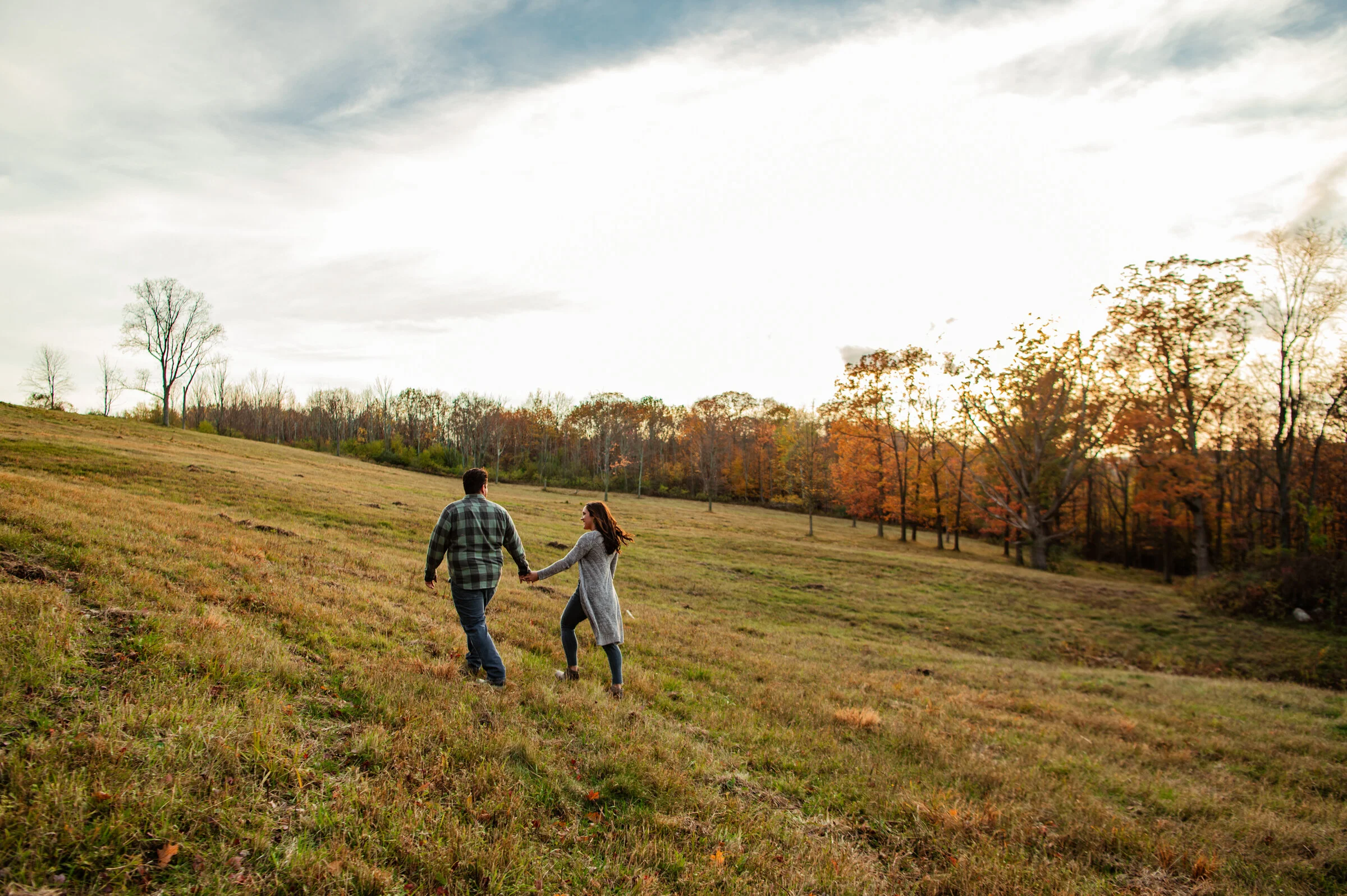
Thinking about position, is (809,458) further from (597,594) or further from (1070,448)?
(597,594)

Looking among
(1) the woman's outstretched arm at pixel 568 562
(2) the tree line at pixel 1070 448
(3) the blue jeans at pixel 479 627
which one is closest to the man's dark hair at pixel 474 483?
(3) the blue jeans at pixel 479 627

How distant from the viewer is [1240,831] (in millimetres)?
6379

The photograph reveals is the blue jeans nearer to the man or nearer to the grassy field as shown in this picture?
the man

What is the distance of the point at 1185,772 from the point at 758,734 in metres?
6.81

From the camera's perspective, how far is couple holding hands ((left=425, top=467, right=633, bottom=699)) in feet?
22.5

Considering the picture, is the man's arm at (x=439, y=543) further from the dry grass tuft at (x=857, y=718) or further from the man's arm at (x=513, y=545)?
the dry grass tuft at (x=857, y=718)

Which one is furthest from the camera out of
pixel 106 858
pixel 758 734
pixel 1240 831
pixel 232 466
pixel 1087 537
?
pixel 1087 537

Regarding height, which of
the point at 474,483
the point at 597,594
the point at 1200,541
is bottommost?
the point at 1200,541

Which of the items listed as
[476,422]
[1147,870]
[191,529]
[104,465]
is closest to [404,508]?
[104,465]

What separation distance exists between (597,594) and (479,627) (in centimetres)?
152

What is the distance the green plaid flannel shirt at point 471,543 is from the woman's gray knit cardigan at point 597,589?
77cm

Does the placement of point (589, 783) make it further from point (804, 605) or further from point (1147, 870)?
point (804, 605)

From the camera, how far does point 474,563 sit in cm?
688

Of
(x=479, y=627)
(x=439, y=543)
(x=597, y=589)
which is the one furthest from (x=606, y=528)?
(x=439, y=543)
